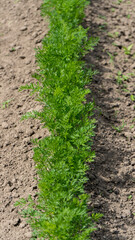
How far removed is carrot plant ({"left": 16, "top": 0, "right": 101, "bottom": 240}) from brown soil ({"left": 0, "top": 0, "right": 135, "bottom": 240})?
171mm

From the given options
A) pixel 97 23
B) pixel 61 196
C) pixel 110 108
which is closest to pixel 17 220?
pixel 61 196

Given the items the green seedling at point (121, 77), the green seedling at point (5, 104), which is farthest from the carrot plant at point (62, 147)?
the green seedling at point (121, 77)

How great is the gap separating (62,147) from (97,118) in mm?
1204

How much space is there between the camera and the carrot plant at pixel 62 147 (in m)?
2.79

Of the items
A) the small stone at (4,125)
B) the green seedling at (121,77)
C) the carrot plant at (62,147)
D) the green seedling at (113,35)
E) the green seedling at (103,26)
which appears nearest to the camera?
the carrot plant at (62,147)

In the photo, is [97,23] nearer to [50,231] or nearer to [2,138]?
[2,138]

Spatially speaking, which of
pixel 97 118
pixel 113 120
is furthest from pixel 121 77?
pixel 97 118

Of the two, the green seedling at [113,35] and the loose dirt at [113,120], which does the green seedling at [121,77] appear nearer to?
the loose dirt at [113,120]

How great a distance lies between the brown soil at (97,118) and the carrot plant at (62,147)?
17 centimetres

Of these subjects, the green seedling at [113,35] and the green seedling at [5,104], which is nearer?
the green seedling at [5,104]

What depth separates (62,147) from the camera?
3207mm

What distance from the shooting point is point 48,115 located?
3.54 meters

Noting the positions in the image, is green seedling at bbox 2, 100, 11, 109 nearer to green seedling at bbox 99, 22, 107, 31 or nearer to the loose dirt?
the loose dirt

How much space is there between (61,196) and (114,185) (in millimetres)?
1001
